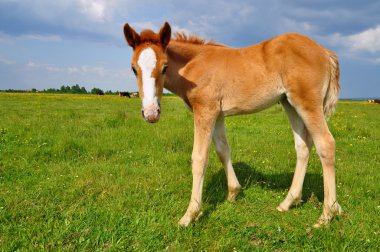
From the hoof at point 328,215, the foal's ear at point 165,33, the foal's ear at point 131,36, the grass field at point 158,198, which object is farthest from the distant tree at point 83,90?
the hoof at point 328,215

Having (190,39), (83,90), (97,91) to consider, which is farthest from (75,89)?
(190,39)

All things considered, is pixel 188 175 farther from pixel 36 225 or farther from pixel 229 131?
pixel 229 131

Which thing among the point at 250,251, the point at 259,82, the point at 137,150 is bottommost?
the point at 250,251

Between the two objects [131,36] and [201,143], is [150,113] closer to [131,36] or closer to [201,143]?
[201,143]

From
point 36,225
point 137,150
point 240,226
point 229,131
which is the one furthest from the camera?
point 229,131

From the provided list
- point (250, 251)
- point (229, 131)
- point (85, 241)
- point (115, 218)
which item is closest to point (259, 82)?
point (250, 251)

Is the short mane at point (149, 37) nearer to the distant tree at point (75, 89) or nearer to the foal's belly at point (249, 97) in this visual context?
the foal's belly at point (249, 97)

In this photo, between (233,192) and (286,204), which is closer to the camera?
(286,204)

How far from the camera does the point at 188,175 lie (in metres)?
5.81

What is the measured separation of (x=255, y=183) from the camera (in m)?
5.64

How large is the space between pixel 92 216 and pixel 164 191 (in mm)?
1327

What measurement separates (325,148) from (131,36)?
301 centimetres

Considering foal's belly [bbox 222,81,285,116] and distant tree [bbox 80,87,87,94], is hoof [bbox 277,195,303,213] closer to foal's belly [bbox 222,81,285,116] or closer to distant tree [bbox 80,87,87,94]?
foal's belly [bbox 222,81,285,116]

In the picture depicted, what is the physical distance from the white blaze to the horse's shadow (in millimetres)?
2015
